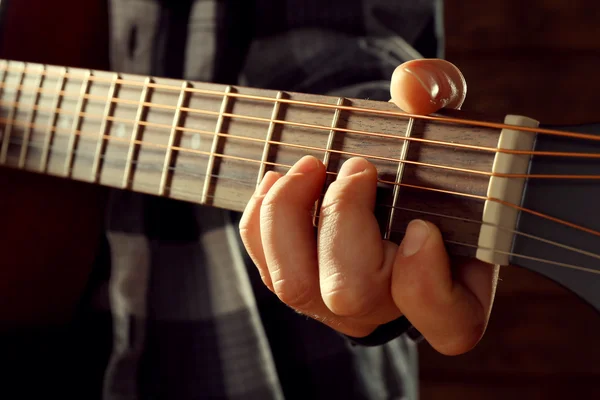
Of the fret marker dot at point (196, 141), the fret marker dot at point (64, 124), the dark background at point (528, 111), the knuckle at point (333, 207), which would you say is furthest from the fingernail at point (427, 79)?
the dark background at point (528, 111)

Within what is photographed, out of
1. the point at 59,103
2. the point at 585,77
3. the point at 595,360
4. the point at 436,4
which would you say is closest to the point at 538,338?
the point at 595,360

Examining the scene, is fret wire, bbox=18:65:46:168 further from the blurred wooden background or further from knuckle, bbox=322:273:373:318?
the blurred wooden background

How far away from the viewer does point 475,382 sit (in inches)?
40.7

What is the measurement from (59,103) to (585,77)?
37.8 inches

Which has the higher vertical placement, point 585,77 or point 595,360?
point 585,77

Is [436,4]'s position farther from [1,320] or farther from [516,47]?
[1,320]

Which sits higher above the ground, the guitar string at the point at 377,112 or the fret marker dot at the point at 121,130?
the guitar string at the point at 377,112

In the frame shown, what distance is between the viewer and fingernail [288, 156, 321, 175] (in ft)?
1.30

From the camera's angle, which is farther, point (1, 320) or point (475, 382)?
point (475, 382)

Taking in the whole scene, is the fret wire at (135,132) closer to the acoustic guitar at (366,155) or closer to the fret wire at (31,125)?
the acoustic guitar at (366,155)

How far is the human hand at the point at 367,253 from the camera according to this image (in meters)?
0.37

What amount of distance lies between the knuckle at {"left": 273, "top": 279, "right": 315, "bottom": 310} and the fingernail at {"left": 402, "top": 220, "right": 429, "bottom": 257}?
101 mm

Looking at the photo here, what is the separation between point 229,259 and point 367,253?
0.39 meters

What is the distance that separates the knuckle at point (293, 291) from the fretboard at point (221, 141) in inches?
3.3
